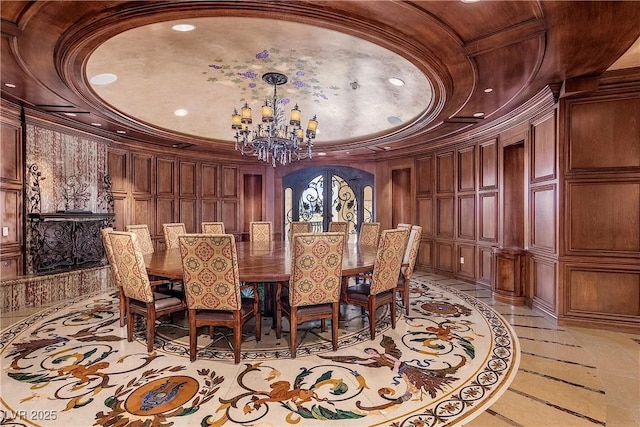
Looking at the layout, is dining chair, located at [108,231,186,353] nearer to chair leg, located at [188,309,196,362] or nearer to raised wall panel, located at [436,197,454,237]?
chair leg, located at [188,309,196,362]

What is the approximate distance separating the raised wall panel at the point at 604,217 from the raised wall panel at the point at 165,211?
6.48 m

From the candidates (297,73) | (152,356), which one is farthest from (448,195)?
(152,356)

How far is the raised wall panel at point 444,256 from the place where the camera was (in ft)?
20.1

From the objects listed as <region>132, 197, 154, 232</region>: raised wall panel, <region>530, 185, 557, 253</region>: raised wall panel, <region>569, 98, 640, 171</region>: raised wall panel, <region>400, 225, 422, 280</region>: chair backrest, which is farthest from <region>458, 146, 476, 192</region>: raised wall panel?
<region>132, 197, 154, 232</region>: raised wall panel

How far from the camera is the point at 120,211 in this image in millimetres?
5812

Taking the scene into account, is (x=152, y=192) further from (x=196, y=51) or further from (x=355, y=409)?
(x=355, y=409)

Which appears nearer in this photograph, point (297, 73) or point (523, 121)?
point (297, 73)

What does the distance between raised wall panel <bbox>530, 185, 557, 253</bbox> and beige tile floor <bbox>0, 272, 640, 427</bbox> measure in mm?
940

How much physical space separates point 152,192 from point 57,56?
374 cm

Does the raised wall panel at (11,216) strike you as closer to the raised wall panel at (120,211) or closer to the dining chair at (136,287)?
the raised wall panel at (120,211)

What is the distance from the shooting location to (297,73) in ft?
12.4

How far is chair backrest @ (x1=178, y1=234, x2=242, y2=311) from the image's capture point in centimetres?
252

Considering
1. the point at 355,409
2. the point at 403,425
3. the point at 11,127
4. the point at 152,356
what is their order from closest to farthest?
the point at 403,425 → the point at 355,409 → the point at 152,356 → the point at 11,127

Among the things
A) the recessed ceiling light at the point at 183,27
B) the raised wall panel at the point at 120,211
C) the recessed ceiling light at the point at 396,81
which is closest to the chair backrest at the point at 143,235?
the raised wall panel at the point at 120,211
